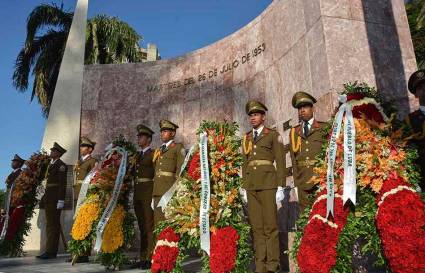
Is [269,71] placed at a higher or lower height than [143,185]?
higher

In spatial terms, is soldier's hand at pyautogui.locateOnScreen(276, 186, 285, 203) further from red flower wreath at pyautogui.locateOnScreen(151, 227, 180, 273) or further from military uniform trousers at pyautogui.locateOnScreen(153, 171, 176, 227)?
military uniform trousers at pyautogui.locateOnScreen(153, 171, 176, 227)

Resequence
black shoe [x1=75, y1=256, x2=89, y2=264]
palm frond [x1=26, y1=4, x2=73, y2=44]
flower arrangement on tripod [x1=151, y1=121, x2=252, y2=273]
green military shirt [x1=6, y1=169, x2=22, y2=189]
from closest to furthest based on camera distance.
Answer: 1. flower arrangement on tripod [x1=151, y1=121, x2=252, y2=273]
2. black shoe [x1=75, y1=256, x2=89, y2=264]
3. green military shirt [x1=6, y1=169, x2=22, y2=189]
4. palm frond [x1=26, y1=4, x2=73, y2=44]

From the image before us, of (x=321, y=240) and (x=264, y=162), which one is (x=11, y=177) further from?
(x=321, y=240)

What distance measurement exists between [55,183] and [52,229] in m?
0.97

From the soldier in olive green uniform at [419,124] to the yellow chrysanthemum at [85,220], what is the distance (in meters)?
4.94

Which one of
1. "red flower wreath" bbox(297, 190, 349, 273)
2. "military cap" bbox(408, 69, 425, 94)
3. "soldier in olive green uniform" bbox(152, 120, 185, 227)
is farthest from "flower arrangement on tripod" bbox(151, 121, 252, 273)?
"military cap" bbox(408, 69, 425, 94)

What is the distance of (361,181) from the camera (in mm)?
3613

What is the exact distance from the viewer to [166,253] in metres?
4.57

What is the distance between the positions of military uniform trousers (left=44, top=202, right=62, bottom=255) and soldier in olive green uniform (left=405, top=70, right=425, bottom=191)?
6.88 m

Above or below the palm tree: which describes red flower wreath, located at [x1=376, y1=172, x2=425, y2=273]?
below

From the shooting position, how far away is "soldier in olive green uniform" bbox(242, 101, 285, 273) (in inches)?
186

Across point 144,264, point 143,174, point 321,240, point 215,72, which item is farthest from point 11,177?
point 321,240

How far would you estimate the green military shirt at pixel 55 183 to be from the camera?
313 inches

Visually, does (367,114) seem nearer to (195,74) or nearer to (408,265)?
(408,265)
